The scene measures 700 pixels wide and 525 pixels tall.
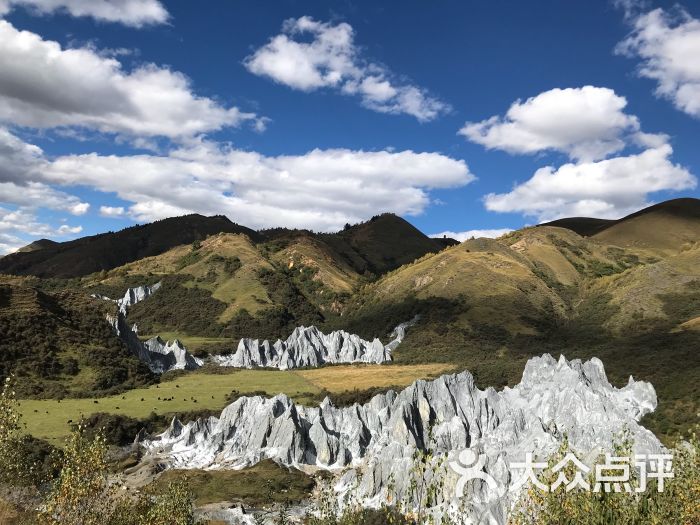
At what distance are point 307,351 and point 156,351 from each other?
1893 inches

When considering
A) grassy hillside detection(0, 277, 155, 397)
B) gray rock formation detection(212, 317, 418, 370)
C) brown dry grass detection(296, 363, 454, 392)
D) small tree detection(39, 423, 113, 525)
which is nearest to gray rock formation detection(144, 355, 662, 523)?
brown dry grass detection(296, 363, 454, 392)

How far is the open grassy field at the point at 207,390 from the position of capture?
3883 inches

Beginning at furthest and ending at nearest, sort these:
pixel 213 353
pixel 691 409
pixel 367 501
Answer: pixel 213 353 < pixel 691 409 < pixel 367 501

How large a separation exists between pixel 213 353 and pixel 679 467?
16848 cm

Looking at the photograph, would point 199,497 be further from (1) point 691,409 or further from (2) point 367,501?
(1) point 691,409

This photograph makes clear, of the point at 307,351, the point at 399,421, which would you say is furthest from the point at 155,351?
the point at 399,421

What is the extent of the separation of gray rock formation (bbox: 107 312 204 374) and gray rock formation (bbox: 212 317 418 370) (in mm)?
12651

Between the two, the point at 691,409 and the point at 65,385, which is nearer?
the point at 691,409

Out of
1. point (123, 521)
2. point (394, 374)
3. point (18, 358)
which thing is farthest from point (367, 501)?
point (18, 358)

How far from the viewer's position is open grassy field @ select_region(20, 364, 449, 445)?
324ft

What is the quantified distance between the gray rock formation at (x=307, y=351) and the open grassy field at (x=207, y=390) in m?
13.7

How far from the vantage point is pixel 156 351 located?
165 m

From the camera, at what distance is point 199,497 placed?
72938 mm

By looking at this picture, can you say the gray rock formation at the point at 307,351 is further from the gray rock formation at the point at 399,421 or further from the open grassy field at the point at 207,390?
the gray rock formation at the point at 399,421
